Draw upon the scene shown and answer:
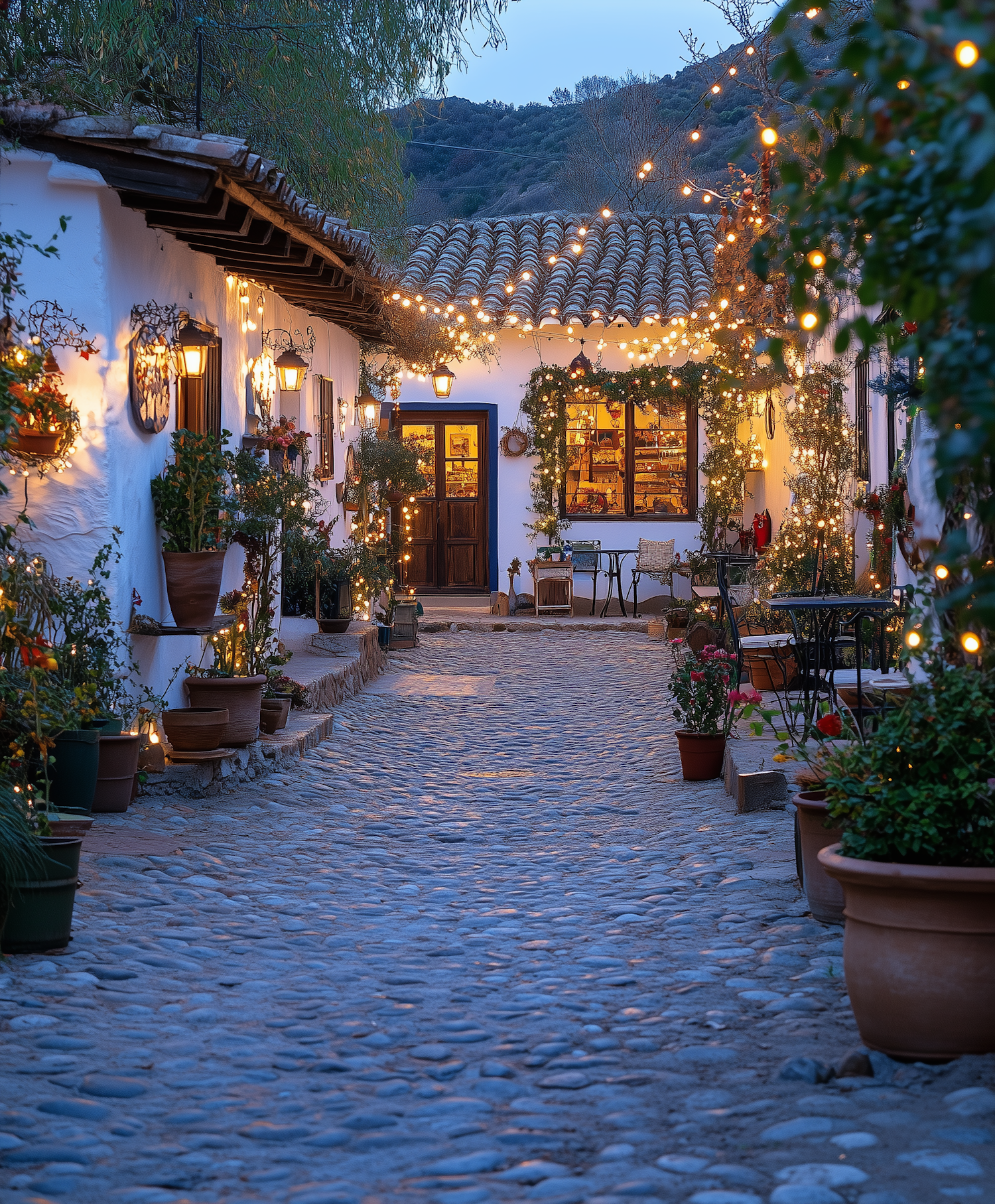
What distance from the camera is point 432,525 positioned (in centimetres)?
1794

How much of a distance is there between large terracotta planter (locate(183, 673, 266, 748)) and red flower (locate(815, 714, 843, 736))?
12.6ft

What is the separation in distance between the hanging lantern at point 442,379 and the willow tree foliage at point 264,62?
4971mm

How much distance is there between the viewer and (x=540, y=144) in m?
32.5

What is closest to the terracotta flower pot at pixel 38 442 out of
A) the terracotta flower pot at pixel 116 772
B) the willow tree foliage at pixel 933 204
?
the terracotta flower pot at pixel 116 772

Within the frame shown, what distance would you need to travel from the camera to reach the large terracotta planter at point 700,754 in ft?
24.9

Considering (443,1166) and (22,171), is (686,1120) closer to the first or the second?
(443,1166)

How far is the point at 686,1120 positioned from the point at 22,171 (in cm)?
566

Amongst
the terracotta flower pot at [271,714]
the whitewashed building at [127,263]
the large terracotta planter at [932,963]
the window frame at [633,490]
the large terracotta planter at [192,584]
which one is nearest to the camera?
the large terracotta planter at [932,963]

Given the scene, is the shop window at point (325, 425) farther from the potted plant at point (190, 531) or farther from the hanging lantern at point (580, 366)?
the potted plant at point (190, 531)

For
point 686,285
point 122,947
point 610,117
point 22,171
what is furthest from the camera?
point 610,117

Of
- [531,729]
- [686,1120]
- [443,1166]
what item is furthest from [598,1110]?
[531,729]

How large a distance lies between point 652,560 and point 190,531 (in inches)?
402

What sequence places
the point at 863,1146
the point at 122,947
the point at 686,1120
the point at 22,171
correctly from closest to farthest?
the point at 863,1146, the point at 686,1120, the point at 122,947, the point at 22,171

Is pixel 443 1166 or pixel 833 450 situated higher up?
pixel 833 450
